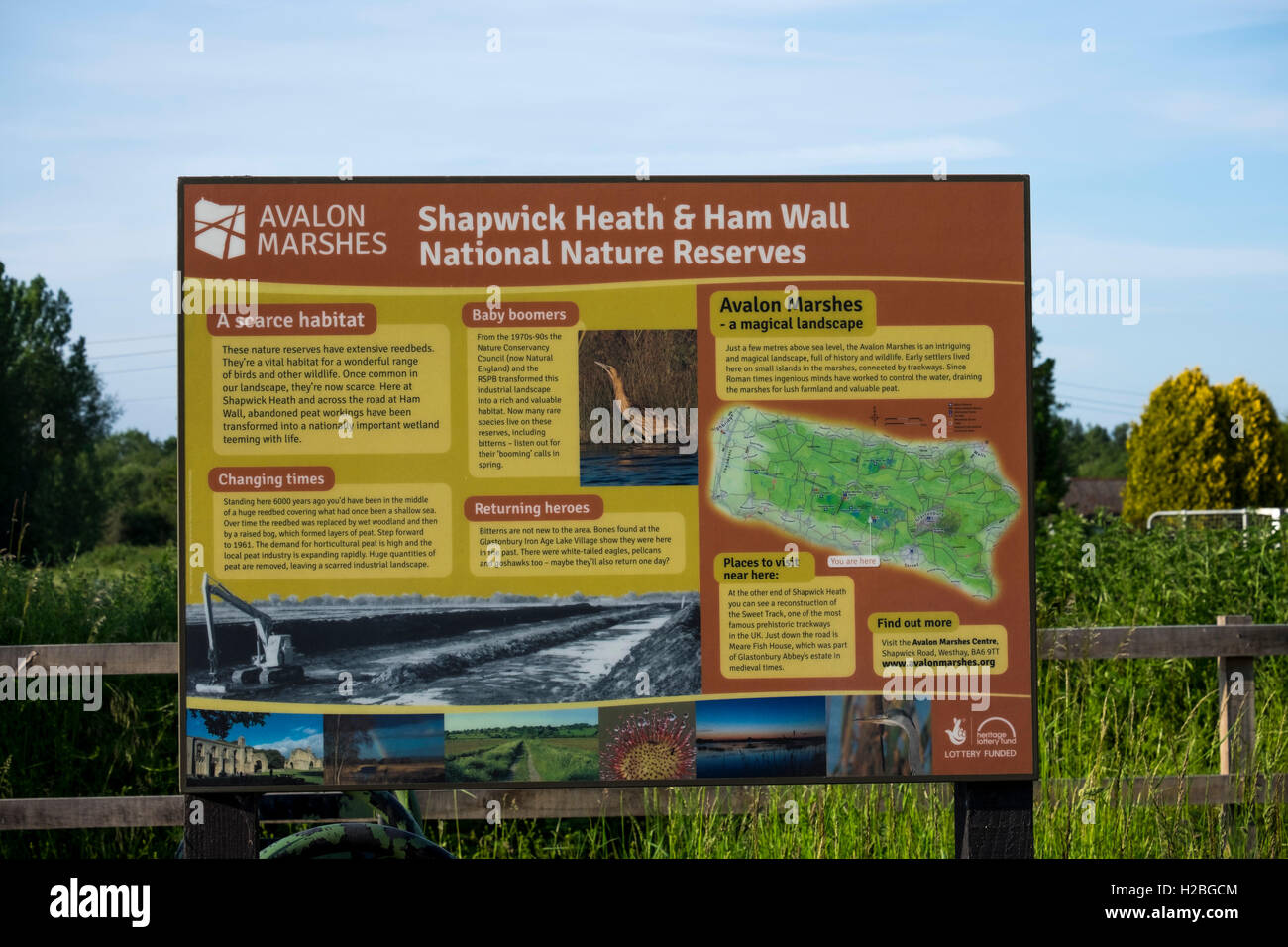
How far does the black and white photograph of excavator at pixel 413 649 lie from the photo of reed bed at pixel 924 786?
1.51 m

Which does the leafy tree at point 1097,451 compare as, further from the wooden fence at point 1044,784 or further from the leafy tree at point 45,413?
the wooden fence at point 1044,784

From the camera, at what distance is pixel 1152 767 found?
5586mm

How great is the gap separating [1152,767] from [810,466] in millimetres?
3089

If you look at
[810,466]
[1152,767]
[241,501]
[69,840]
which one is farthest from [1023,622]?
[69,840]

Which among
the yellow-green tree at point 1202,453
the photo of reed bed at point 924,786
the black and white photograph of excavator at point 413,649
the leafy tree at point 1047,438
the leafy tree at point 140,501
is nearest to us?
the black and white photograph of excavator at point 413,649

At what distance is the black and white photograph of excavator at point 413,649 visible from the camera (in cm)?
368

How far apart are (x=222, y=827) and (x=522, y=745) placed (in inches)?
42.9

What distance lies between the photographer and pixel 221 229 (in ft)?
12.4

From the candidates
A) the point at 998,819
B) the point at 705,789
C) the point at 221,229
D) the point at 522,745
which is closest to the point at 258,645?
the point at 522,745

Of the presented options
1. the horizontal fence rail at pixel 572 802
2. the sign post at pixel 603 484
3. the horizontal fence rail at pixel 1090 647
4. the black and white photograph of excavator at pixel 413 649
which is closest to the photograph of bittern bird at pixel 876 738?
the sign post at pixel 603 484

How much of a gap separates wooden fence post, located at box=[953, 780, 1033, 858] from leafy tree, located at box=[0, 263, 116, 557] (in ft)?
111

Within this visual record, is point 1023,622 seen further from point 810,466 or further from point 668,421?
point 668,421

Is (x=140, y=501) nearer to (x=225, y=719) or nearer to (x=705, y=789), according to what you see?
(x=705, y=789)

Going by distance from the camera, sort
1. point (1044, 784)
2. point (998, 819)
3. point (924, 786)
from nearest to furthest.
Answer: point (998, 819)
point (1044, 784)
point (924, 786)
